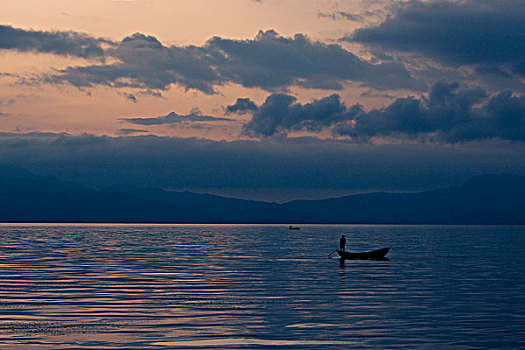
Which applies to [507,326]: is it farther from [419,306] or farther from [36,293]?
[36,293]

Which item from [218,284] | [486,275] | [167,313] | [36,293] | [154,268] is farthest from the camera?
[154,268]

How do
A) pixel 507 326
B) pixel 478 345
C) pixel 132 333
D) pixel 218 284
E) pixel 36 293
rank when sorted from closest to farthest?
1. pixel 478 345
2. pixel 132 333
3. pixel 507 326
4. pixel 36 293
5. pixel 218 284

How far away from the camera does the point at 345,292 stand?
48750 millimetres

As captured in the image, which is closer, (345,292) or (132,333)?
(132,333)

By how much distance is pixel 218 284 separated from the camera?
176ft

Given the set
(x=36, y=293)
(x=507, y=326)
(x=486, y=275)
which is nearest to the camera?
(x=507, y=326)

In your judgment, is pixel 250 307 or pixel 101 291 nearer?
pixel 250 307

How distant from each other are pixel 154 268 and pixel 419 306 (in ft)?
113

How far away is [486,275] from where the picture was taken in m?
63.9

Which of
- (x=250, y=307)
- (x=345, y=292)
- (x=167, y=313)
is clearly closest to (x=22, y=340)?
(x=167, y=313)

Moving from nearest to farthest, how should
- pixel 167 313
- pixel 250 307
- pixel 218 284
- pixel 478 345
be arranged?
pixel 478 345 < pixel 167 313 < pixel 250 307 < pixel 218 284

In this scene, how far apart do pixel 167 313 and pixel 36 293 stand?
1253cm

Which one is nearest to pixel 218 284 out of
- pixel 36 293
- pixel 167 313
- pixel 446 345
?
pixel 36 293

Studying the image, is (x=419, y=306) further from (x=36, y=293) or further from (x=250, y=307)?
(x=36, y=293)
